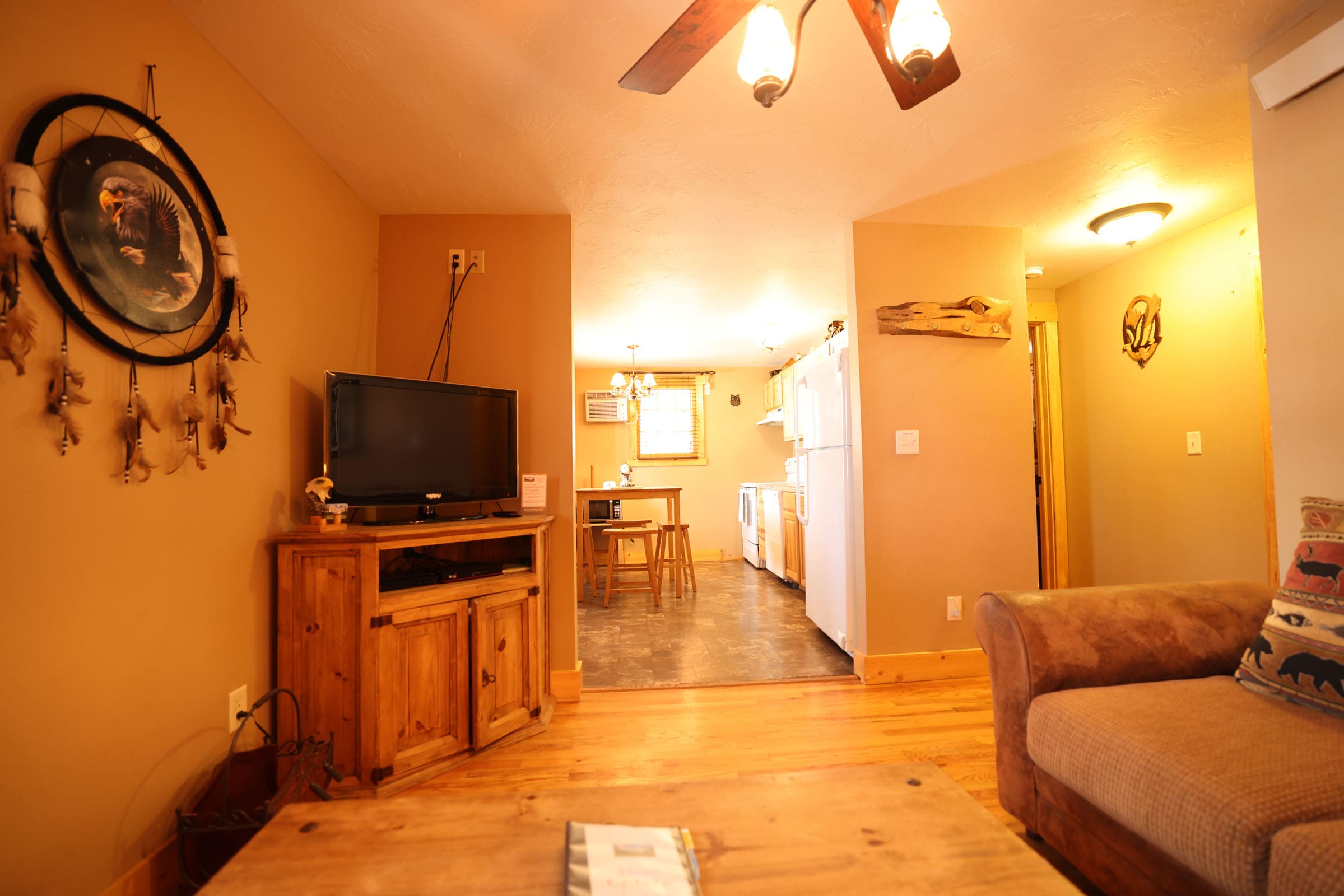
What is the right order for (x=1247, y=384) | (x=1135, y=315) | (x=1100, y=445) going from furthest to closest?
1. (x=1100, y=445)
2. (x=1135, y=315)
3. (x=1247, y=384)

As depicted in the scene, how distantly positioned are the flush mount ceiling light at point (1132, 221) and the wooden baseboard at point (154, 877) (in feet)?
14.9

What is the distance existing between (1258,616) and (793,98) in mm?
2141

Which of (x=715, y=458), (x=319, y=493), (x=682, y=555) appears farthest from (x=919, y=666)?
(x=715, y=458)

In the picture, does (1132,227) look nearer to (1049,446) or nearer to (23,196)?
(1049,446)

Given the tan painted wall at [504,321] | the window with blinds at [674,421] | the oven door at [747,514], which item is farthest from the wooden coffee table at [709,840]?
the window with blinds at [674,421]

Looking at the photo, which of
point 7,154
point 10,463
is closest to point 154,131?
point 7,154

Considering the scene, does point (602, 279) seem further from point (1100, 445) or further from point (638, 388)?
point (1100, 445)

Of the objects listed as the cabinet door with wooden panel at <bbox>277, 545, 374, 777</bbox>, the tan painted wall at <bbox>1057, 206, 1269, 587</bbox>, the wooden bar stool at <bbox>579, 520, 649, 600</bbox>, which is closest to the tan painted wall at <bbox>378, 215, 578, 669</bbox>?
the cabinet door with wooden panel at <bbox>277, 545, 374, 777</bbox>

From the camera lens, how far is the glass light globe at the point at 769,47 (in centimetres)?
109

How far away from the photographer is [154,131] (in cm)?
149

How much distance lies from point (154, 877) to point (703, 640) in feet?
8.56

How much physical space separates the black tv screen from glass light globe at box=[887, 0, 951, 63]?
6.58 feet

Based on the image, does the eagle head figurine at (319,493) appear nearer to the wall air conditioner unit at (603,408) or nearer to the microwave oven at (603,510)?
the microwave oven at (603,510)

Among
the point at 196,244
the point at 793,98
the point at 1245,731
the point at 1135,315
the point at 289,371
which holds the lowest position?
the point at 1245,731
